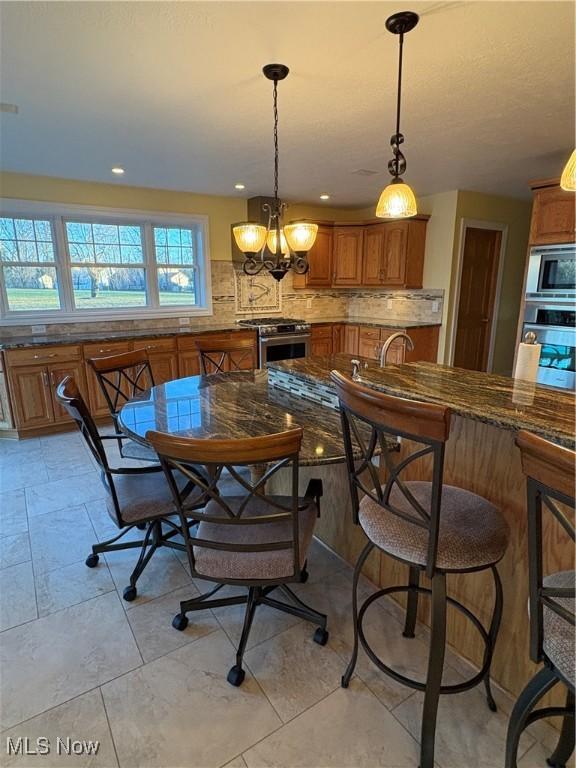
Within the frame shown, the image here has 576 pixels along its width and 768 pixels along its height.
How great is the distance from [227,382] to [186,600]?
125cm

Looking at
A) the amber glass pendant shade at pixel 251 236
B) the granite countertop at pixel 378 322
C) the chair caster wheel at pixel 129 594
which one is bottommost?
the chair caster wheel at pixel 129 594

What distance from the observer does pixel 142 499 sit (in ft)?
6.15

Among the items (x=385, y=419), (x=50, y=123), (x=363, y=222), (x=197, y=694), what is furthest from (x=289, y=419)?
(x=363, y=222)

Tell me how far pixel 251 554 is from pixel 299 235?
1.70m

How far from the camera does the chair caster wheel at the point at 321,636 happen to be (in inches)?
64.5

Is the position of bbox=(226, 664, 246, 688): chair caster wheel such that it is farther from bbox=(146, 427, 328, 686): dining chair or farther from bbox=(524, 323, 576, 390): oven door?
bbox=(524, 323, 576, 390): oven door

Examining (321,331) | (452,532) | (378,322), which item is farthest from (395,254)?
(452,532)

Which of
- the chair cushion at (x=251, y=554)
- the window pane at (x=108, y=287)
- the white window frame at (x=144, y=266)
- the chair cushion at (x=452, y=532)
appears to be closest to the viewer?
the chair cushion at (x=452, y=532)

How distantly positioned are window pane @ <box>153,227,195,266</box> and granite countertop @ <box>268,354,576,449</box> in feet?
11.7

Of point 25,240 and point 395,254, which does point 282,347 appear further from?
point 25,240

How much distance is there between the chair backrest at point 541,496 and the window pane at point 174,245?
15.8 feet

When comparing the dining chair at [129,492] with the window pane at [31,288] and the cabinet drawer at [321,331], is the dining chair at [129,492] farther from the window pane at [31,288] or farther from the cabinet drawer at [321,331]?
the cabinet drawer at [321,331]

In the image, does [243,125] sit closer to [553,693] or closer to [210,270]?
[210,270]

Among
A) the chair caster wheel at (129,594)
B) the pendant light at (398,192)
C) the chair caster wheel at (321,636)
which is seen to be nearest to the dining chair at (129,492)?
the chair caster wheel at (129,594)
